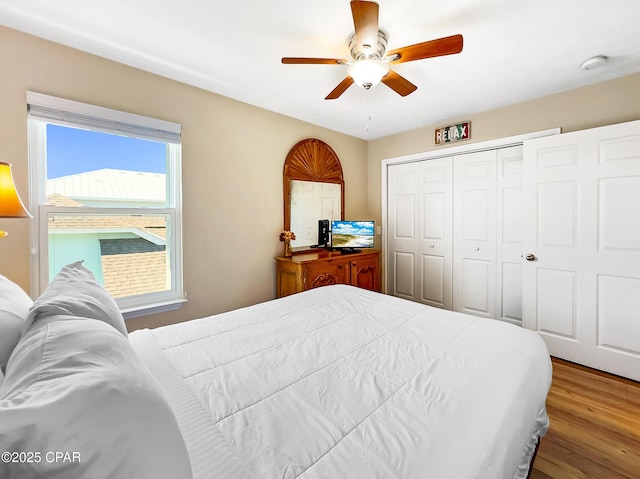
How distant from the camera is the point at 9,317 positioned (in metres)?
0.78

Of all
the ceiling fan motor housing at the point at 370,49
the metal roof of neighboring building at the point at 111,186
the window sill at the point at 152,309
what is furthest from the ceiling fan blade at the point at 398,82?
the window sill at the point at 152,309

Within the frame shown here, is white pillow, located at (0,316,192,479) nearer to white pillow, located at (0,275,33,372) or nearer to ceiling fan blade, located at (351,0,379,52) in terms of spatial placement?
white pillow, located at (0,275,33,372)

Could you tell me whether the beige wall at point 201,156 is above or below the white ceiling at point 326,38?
below

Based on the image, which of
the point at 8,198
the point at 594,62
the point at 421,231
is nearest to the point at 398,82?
the point at 594,62

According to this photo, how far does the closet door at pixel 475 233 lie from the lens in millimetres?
3264

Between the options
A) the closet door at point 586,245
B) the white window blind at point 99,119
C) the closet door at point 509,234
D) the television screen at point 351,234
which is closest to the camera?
the white window blind at point 99,119

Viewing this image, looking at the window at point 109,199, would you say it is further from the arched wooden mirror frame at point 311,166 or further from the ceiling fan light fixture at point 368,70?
the ceiling fan light fixture at point 368,70

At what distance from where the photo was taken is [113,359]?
59 centimetres

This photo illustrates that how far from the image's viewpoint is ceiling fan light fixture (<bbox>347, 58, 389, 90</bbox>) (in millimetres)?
1774

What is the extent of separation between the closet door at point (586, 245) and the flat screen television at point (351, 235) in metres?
1.65

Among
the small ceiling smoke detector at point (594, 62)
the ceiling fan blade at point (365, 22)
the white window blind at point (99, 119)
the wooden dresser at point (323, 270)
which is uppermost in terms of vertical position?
the small ceiling smoke detector at point (594, 62)

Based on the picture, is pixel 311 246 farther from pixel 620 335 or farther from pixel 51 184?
pixel 620 335

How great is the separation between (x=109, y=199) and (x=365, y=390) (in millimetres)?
2301

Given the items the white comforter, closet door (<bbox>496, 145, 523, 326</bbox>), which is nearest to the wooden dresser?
the white comforter
